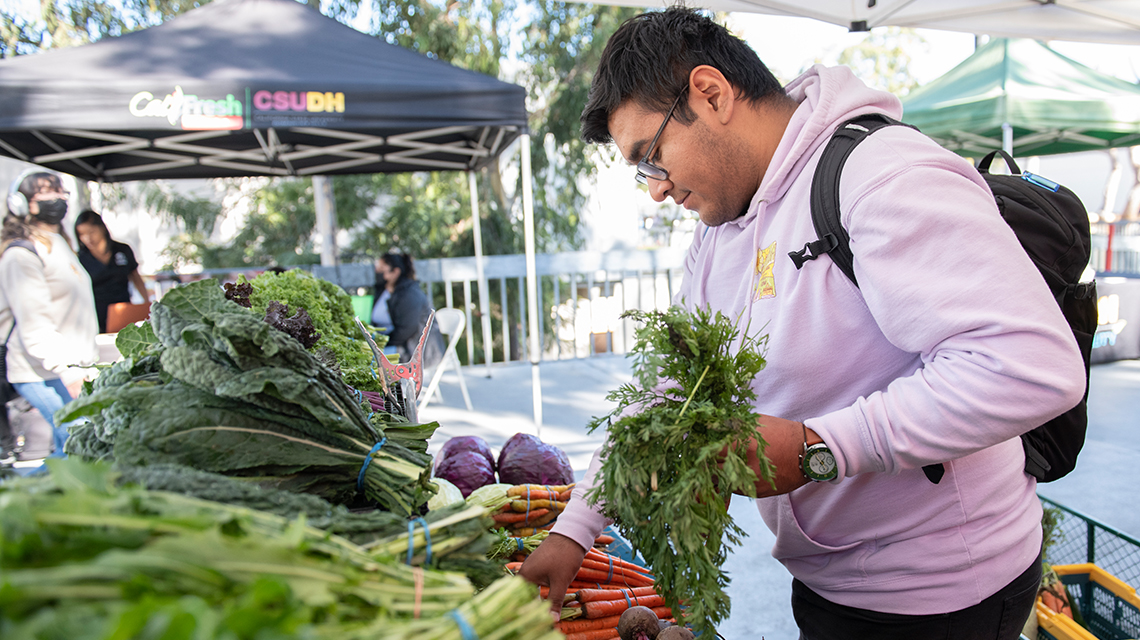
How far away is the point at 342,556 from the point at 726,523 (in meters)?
0.65

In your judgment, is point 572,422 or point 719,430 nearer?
point 719,430

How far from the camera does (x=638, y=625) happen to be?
1.70 meters

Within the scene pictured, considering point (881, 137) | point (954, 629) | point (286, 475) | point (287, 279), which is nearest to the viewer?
point (286, 475)

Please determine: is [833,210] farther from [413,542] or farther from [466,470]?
[466,470]

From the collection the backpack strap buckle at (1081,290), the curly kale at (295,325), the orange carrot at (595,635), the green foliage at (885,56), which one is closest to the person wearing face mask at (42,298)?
the curly kale at (295,325)

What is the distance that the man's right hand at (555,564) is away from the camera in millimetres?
1412

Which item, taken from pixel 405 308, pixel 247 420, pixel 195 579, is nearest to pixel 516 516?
pixel 247 420

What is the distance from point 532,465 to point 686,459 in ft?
5.25

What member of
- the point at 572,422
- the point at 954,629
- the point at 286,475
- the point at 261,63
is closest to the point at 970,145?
the point at 572,422

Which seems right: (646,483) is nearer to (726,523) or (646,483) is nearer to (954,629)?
(726,523)

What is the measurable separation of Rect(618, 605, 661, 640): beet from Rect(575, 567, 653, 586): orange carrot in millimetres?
268

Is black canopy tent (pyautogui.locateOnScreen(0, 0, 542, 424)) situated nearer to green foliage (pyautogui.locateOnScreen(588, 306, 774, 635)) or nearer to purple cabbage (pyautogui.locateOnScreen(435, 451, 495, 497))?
purple cabbage (pyautogui.locateOnScreen(435, 451, 495, 497))

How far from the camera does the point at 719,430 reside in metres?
1.07

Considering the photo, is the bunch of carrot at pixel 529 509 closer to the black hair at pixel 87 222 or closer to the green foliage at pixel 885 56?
the black hair at pixel 87 222
